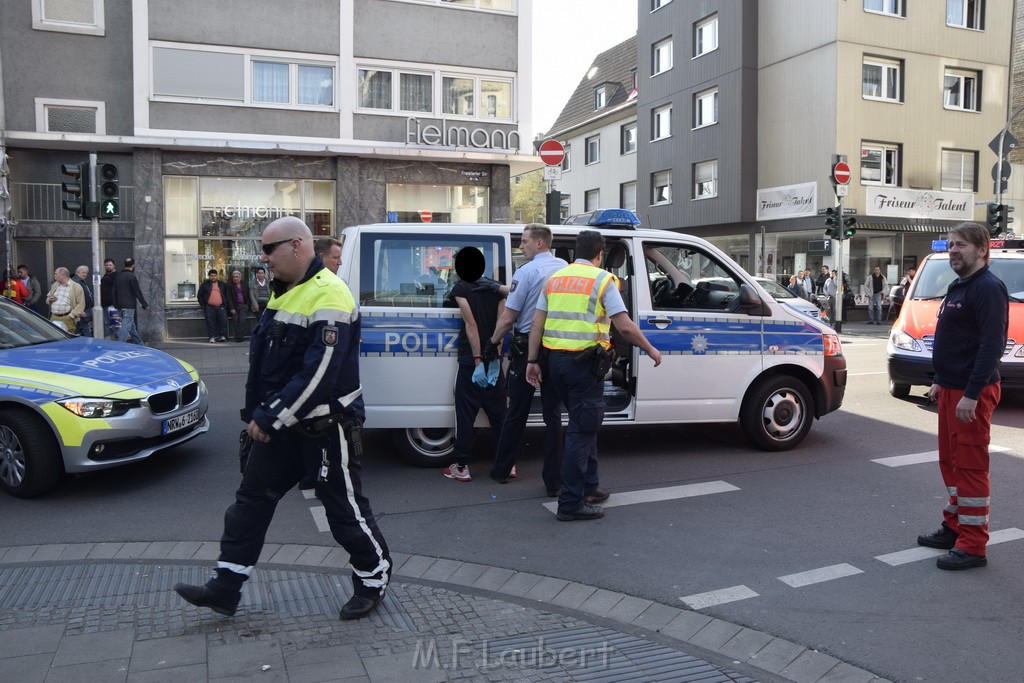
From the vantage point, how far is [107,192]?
14.0 metres

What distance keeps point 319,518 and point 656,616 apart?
2541mm

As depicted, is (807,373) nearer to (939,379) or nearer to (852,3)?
(939,379)

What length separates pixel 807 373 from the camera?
775 centimetres

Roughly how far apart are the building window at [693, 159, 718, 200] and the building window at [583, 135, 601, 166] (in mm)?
9553

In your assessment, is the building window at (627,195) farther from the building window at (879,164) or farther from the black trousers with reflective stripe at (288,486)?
the black trousers with reflective stripe at (288,486)

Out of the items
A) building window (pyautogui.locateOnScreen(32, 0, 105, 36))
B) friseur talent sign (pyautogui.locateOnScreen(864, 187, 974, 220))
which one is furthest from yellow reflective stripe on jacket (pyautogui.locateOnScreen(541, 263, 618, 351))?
friseur talent sign (pyautogui.locateOnScreen(864, 187, 974, 220))

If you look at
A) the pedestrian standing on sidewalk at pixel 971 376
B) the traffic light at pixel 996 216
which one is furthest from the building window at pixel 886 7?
the pedestrian standing on sidewalk at pixel 971 376

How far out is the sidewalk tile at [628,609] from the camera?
165 inches

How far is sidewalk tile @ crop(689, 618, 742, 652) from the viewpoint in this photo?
3924 mm

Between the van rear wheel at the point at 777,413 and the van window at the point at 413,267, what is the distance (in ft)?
8.31

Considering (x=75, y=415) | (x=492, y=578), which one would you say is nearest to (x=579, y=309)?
(x=492, y=578)

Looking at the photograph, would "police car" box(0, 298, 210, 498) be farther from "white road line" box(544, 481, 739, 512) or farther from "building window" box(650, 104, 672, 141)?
"building window" box(650, 104, 672, 141)

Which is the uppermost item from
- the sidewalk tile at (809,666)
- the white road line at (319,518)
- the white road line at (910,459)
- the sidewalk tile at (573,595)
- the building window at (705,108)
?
the building window at (705,108)

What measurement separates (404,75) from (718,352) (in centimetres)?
1500
